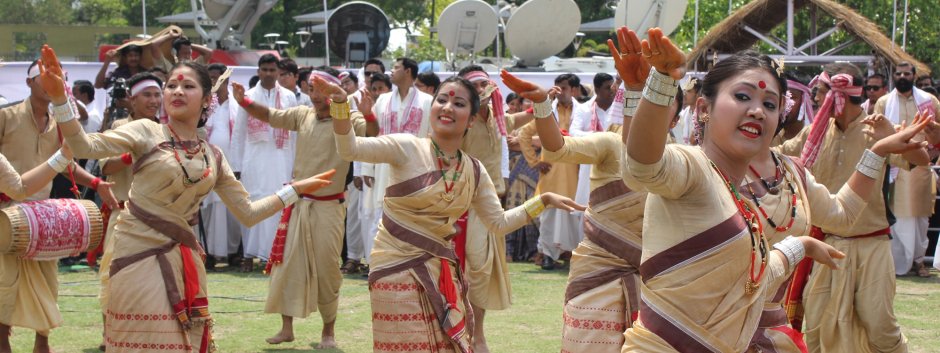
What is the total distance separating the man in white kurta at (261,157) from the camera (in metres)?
12.1

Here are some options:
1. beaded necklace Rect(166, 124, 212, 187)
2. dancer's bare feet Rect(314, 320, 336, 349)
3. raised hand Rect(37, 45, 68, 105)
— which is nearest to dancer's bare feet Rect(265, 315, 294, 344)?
dancer's bare feet Rect(314, 320, 336, 349)

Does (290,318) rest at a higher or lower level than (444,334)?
lower

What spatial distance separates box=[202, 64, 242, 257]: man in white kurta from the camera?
40.8 ft

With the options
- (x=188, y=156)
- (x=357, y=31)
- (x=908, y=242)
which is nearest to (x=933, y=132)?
(x=188, y=156)

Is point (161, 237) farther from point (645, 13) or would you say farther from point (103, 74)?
point (645, 13)

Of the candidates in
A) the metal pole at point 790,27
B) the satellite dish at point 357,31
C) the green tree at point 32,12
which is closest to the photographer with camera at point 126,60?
the satellite dish at point 357,31

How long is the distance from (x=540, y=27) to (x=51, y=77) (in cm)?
1202

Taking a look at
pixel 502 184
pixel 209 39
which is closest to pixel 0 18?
pixel 209 39

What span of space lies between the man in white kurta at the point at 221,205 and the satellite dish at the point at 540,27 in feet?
17.8

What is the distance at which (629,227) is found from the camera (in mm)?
6402

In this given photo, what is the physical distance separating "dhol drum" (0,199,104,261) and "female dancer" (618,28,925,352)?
4.90 meters

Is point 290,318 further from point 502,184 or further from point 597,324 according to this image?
point 597,324

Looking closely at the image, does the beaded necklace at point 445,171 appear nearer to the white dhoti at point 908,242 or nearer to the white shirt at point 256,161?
the white shirt at point 256,161

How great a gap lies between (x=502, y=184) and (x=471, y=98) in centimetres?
309
